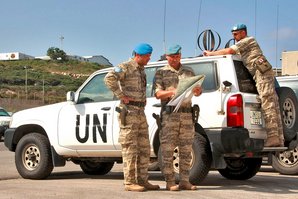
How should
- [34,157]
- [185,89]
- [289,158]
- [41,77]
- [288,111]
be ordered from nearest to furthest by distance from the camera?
[185,89], [288,111], [34,157], [289,158], [41,77]

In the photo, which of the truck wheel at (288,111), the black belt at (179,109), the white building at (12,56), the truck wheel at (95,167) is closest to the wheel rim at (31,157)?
the truck wheel at (95,167)

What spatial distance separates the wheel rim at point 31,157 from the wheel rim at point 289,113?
399 cm

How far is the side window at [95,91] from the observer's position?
27.3 feet

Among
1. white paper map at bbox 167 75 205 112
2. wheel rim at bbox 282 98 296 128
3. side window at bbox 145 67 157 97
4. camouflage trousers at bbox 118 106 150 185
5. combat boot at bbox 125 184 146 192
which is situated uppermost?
side window at bbox 145 67 157 97

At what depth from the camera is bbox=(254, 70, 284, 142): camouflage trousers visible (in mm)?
7098

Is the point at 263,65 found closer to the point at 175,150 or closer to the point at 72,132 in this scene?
the point at 175,150

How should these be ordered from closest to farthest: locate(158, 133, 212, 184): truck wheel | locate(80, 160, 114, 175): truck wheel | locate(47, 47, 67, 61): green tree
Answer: locate(158, 133, 212, 184): truck wheel → locate(80, 160, 114, 175): truck wheel → locate(47, 47, 67, 61): green tree

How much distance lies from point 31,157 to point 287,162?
4.49 metres

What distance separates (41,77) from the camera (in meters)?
103

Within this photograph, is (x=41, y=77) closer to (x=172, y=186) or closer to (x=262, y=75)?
(x=262, y=75)

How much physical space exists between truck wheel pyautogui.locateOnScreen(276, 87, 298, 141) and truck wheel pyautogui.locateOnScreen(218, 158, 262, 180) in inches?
42.9

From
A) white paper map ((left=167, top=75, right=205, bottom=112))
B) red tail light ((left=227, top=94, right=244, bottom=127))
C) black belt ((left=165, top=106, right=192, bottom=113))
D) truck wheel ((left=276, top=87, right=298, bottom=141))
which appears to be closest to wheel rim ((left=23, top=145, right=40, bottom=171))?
black belt ((left=165, top=106, right=192, bottom=113))

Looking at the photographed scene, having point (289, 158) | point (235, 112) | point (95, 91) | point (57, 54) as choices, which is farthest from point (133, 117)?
point (57, 54)

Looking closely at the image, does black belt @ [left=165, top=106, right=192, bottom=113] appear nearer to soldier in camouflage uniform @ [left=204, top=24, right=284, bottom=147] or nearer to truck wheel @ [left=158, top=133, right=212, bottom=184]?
truck wheel @ [left=158, top=133, right=212, bottom=184]
